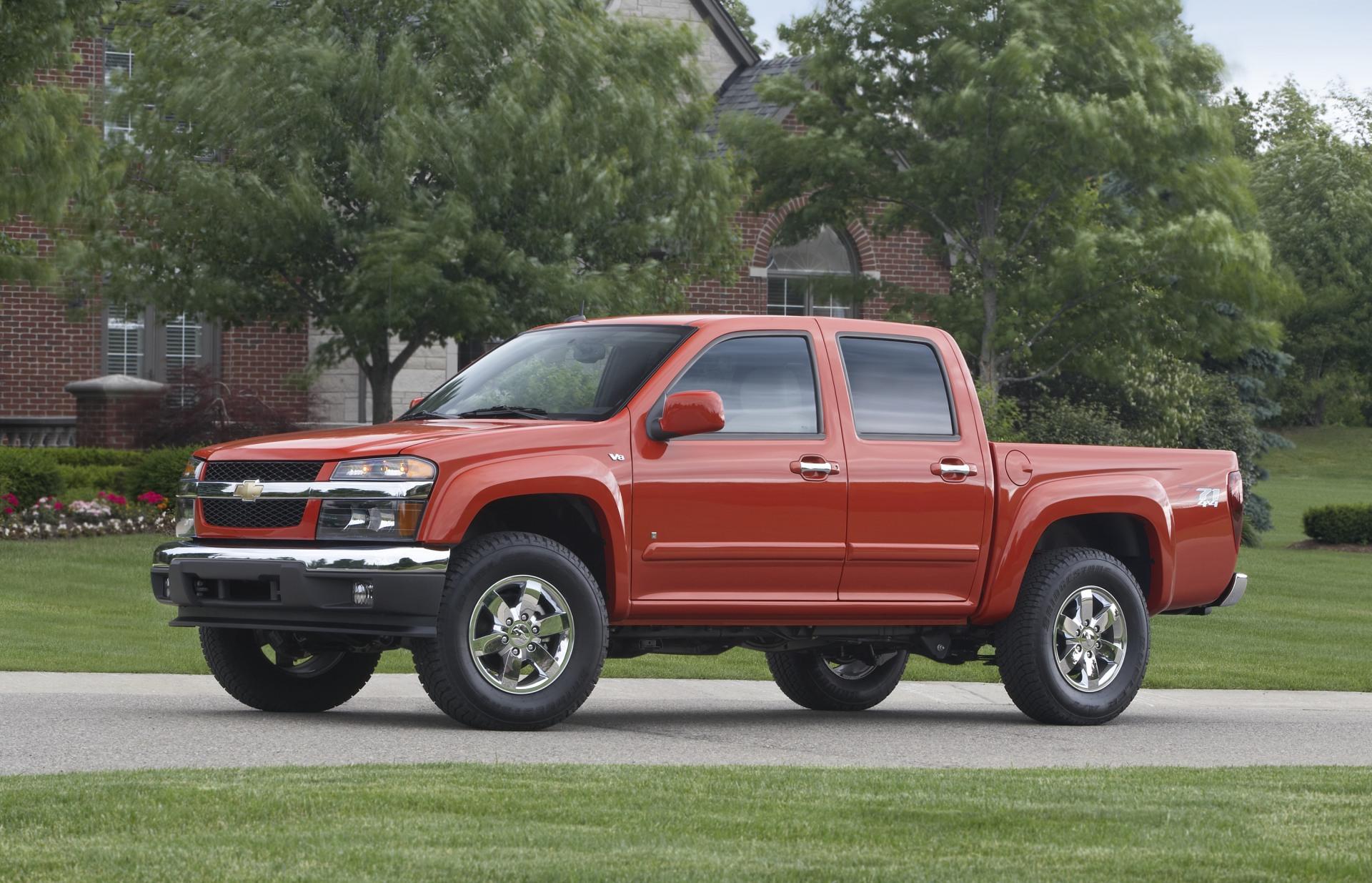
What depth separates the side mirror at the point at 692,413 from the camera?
1000 cm

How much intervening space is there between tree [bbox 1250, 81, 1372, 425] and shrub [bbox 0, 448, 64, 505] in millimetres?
53922

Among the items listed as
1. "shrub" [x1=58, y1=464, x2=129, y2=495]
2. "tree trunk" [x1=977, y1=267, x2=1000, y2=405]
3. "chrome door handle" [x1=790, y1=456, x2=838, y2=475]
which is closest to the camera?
"chrome door handle" [x1=790, y1=456, x2=838, y2=475]

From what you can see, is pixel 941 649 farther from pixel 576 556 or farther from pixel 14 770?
pixel 14 770

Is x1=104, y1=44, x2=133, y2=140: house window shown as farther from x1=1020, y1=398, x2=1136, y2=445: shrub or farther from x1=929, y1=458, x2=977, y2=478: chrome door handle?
x1=929, y1=458, x2=977, y2=478: chrome door handle

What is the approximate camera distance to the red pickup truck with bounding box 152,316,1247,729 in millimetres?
9758

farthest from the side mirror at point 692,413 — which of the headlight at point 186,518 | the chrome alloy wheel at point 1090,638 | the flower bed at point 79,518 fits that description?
the flower bed at point 79,518

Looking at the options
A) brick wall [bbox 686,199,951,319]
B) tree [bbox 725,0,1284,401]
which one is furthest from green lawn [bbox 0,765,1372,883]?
brick wall [bbox 686,199,951,319]

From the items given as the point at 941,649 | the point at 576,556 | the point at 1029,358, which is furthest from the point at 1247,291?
the point at 576,556

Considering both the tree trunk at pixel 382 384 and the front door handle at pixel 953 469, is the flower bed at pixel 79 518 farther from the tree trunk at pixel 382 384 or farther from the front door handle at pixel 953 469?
the front door handle at pixel 953 469

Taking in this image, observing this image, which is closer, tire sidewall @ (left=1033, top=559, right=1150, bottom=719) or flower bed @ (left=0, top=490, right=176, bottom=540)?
tire sidewall @ (left=1033, top=559, right=1150, bottom=719)

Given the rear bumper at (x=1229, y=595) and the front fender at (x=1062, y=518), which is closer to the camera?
the front fender at (x=1062, y=518)

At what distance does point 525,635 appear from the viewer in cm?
995

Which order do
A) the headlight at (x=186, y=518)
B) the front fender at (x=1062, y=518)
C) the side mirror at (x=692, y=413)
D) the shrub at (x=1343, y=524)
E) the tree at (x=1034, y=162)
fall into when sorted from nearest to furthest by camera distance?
the side mirror at (x=692, y=413) → the headlight at (x=186, y=518) → the front fender at (x=1062, y=518) → the tree at (x=1034, y=162) → the shrub at (x=1343, y=524)

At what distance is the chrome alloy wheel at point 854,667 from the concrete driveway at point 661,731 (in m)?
0.29
